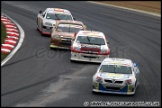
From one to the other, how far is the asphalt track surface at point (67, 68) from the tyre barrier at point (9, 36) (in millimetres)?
610

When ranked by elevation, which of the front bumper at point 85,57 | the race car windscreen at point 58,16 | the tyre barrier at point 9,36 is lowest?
the front bumper at point 85,57

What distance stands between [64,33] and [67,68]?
486 centimetres

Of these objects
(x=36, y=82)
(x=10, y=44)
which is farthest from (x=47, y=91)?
(x=10, y=44)

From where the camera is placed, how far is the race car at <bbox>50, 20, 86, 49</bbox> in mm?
26670

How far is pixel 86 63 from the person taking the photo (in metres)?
24.5

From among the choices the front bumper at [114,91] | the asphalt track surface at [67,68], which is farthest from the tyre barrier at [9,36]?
the front bumper at [114,91]

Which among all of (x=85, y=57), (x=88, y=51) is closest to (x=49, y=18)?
(x=88, y=51)

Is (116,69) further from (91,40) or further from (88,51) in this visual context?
(91,40)

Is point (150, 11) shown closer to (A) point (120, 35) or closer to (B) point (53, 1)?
(B) point (53, 1)

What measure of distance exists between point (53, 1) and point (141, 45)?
26251 millimetres

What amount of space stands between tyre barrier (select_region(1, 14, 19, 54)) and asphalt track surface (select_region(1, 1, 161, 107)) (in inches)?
24.0

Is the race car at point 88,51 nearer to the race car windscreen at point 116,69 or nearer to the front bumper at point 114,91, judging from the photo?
the race car windscreen at point 116,69

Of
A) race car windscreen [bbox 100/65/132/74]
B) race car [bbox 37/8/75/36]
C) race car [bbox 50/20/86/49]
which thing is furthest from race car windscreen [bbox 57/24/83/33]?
race car windscreen [bbox 100/65/132/74]

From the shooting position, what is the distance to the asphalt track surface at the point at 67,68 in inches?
706
